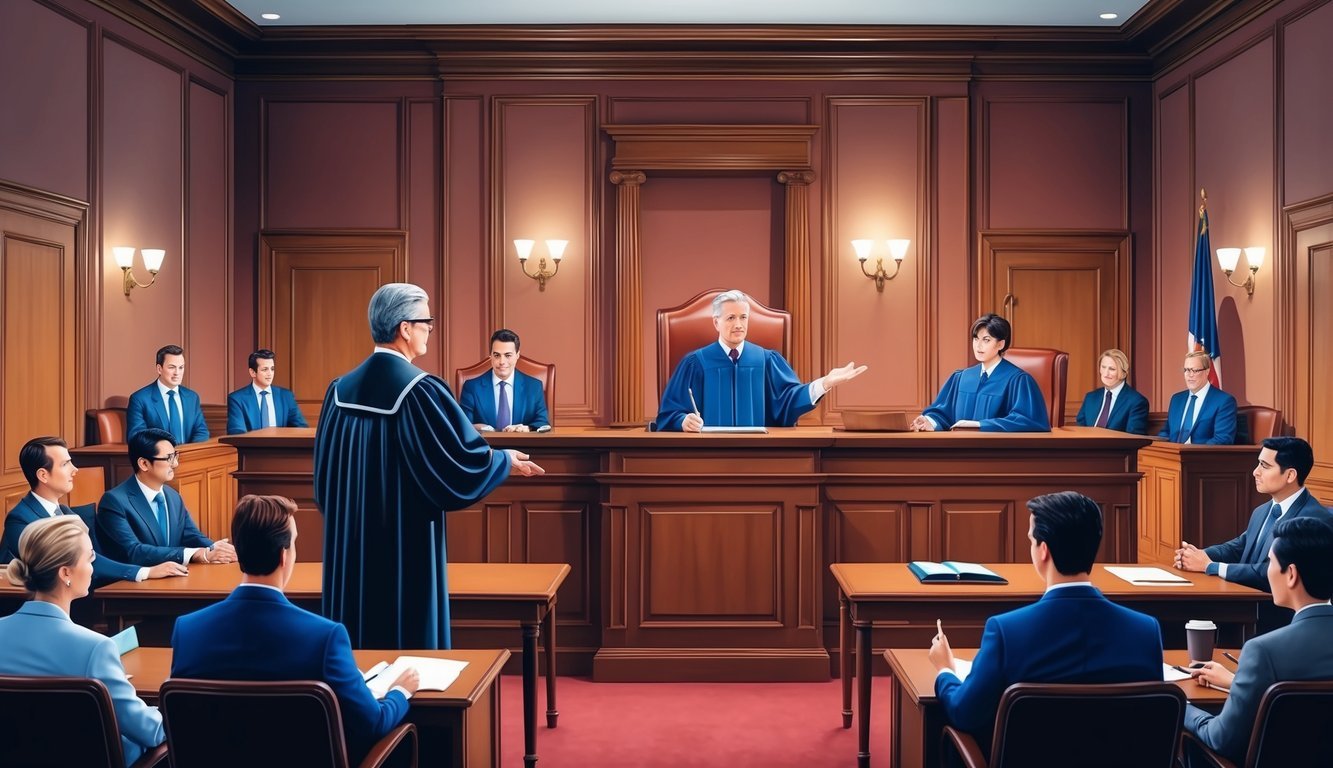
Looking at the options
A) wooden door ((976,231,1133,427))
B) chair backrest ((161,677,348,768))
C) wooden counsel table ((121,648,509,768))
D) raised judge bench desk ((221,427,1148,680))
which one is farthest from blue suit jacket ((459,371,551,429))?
chair backrest ((161,677,348,768))

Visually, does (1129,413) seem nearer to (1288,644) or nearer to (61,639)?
(1288,644)

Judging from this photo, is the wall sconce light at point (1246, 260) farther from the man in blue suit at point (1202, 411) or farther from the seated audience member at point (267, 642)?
the seated audience member at point (267, 642)

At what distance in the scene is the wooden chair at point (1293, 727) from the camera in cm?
247

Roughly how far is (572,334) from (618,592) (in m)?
4.76

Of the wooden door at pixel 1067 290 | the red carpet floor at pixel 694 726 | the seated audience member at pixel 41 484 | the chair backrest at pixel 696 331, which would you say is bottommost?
the red carpet floor at pixel 694 726

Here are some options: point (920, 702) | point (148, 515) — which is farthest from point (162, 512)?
point (920, 702)

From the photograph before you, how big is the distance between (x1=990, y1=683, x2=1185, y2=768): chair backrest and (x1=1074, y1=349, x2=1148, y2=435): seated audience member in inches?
270

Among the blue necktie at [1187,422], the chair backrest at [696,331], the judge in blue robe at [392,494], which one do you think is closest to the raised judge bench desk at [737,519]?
the judge in blue robe at [392,494]

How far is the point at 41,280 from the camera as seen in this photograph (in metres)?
7.25

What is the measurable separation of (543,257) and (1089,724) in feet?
25.5

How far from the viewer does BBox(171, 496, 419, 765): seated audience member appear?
2.48 meters

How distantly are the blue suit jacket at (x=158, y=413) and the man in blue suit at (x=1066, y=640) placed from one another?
6677 millimetres

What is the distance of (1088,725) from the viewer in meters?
2.45

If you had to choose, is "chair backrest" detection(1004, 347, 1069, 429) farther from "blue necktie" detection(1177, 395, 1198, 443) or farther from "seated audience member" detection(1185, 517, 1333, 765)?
"seated audience member" detection(1185, 517, 1333, 765)
